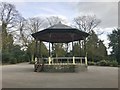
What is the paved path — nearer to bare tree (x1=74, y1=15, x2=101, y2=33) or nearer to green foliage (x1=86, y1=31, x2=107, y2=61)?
green foliage (x1=86, y1=31, x2=107, y2=61)

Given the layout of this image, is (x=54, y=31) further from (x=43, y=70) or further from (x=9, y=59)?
(x=9, y=59)

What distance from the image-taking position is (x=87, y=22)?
42.5 metres

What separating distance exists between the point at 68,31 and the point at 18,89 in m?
11.6

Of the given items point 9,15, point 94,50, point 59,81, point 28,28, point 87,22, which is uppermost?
point 9,15

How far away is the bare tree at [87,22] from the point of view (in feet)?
138

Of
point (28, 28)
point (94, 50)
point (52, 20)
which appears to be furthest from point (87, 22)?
point (28, 28)

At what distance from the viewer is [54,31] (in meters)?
19.0

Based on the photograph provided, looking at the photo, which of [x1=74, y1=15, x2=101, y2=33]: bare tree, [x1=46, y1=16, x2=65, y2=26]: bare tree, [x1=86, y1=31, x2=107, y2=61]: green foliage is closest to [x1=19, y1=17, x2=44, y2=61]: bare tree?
[x1=46, y1=16, x2=65, y2=26]: bare tree

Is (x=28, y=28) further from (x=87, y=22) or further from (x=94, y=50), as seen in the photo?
(x=94, y=50)

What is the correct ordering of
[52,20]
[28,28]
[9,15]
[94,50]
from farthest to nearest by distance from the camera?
[52,20], [28,28], [9,15], [94,50]

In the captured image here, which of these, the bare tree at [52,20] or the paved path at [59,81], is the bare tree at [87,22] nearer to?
the bare tree at [52,20]

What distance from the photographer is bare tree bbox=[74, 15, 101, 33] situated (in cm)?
4203

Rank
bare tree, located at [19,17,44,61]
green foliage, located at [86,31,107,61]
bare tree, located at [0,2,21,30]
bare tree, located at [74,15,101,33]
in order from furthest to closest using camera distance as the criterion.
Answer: bare tree, located at [74,15,101,33] → bare tree, located at [19,17,44,61] → bare tree, located at [0,2,21,30] → green foliage, located at [86,31,107,61]

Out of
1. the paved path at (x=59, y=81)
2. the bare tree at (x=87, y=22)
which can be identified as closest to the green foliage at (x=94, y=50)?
the bare tree at (x=87, y=22)
